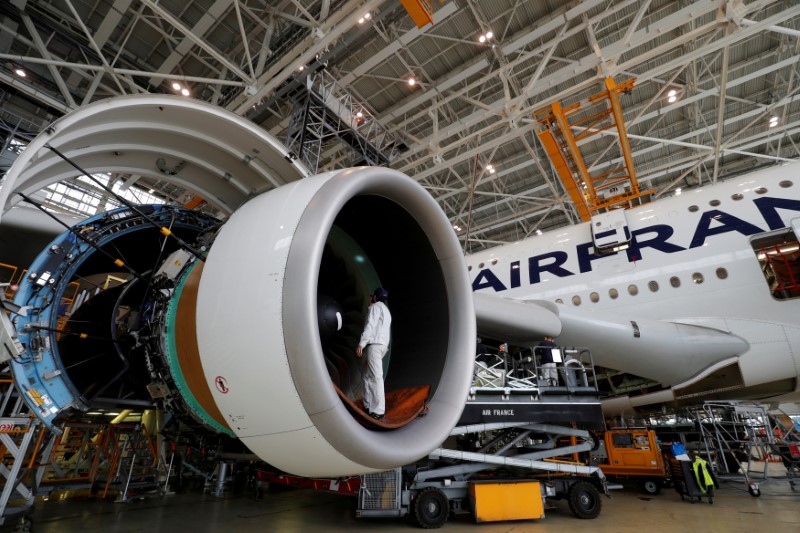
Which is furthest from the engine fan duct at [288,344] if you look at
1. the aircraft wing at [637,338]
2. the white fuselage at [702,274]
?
the white fuselage at [702,274]

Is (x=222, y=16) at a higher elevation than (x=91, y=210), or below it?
below

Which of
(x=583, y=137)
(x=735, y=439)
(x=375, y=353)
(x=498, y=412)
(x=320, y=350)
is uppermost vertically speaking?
(x=583, y=137)

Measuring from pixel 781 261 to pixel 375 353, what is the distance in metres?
5.79

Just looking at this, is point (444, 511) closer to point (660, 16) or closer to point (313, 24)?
point (313, 24)

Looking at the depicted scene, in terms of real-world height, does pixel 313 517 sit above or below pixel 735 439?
below

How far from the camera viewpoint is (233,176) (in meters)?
3.18

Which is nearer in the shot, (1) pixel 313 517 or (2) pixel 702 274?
(1) pixel 313 517

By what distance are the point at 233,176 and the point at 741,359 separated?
6552 millimetres

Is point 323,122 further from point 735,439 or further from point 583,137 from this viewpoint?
point 735,439

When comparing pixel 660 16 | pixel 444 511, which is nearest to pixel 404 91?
pixel 660 16

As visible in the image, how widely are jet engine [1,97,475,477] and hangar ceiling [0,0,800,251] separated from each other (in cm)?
537

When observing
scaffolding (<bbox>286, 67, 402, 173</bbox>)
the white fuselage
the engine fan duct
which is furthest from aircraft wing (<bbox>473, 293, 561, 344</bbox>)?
scaffolding (<bbox>286, 67, 402, 173</bbox>)

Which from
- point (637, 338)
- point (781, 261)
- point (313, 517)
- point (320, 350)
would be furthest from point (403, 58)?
point (320, 350)

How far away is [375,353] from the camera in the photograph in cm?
221
